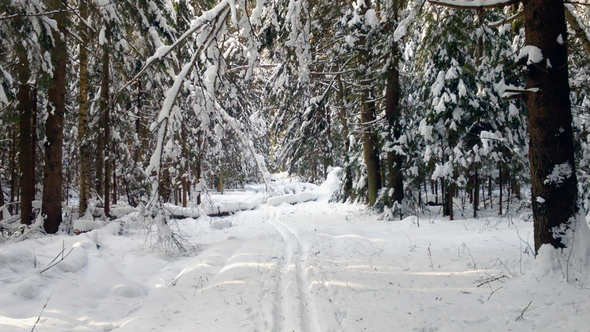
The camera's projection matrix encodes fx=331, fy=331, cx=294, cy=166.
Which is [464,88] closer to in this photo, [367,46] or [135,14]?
[367,46]

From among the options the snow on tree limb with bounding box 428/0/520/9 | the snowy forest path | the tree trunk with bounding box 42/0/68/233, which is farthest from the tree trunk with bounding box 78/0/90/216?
the snow on tree limb with bounding box 428/0/520/9

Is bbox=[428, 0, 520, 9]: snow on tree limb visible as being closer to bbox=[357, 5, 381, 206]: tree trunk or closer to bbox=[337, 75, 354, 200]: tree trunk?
bbox=[357, 5, 381, 206]: tree trunk

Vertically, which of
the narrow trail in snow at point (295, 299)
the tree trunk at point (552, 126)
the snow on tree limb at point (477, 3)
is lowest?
the narrow trail in snow at point (295, 299)

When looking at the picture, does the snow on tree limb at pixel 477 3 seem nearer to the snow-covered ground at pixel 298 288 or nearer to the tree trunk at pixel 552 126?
the tree trunk at pixel 552 126

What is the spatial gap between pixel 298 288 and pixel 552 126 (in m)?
4.17

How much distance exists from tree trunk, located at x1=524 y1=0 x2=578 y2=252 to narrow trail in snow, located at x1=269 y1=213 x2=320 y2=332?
11.0 feet

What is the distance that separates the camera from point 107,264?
579cm

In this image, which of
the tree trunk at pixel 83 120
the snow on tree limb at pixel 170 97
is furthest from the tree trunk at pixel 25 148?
the snow on tree limb at pixel 170 97

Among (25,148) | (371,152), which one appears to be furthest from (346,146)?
(25,148)

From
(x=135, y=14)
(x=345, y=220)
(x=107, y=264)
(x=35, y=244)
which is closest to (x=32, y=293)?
(x=107, y=264)

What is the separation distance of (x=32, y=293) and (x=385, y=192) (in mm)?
9616

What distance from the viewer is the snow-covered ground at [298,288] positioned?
12.3 ft

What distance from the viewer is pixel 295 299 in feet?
14.7

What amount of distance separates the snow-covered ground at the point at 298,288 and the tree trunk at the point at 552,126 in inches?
25.7
